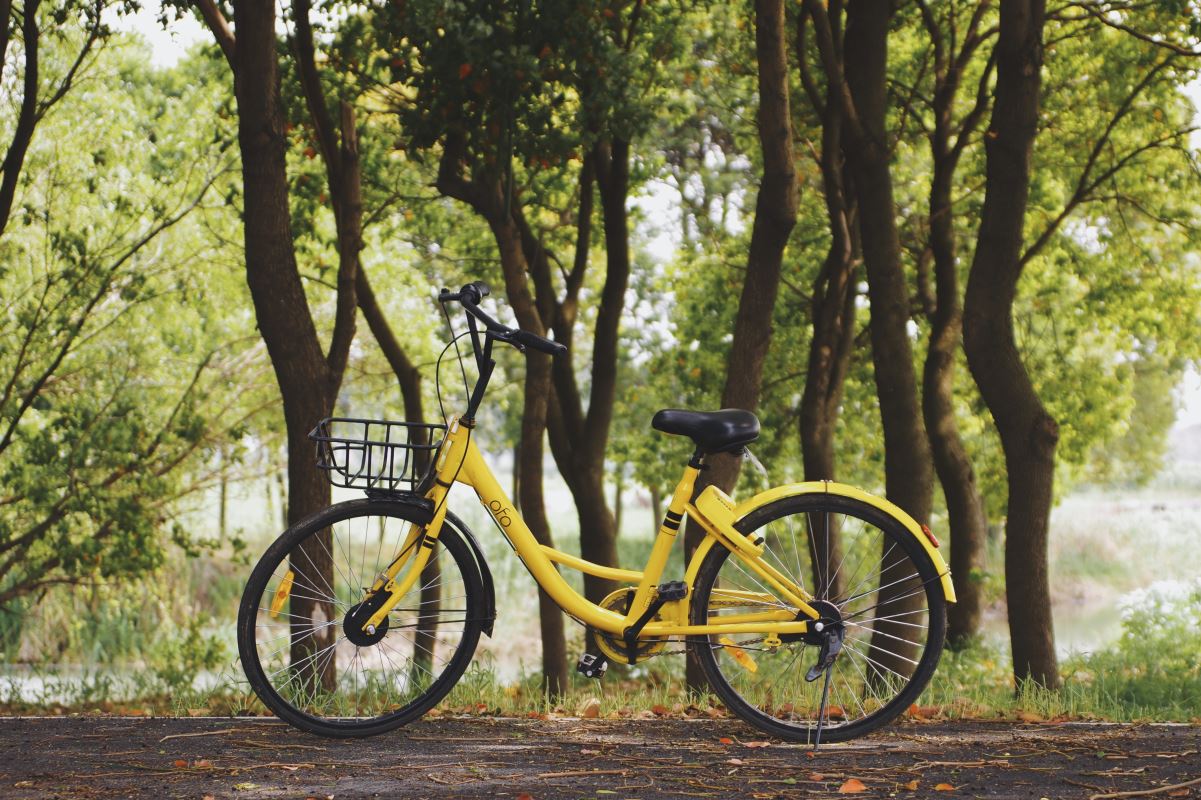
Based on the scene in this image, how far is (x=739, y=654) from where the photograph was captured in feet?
A: 15.8

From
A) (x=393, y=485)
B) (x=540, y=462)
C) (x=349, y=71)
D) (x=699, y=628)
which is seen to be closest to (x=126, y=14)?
(x=349, y=71)

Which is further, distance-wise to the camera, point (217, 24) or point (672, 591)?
point (217, 24)

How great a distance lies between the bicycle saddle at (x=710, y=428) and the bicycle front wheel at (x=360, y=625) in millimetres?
896

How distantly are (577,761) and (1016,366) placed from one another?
4.70m

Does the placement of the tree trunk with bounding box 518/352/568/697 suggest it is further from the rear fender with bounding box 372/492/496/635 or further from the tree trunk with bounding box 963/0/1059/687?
the rear fender with bounding box 372/492/496/635

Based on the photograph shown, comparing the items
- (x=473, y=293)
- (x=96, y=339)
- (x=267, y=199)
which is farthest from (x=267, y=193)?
(x=96, y=339)

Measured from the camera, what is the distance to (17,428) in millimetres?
12578

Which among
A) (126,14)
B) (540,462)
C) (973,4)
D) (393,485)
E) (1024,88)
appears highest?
(973,4)

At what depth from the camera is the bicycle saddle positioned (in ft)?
15.4

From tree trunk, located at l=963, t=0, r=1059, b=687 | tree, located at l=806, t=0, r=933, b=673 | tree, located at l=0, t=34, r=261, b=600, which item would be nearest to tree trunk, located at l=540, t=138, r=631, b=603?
tree, located at l=806, t=0, r=933, b=673

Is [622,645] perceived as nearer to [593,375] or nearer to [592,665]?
[592,665]

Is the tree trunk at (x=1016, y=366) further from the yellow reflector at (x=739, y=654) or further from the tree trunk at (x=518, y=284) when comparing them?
the yellow reflector at (x=739, y=654)

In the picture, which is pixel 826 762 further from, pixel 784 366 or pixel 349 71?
pixel 784 366

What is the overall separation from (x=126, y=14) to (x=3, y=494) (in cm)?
588
